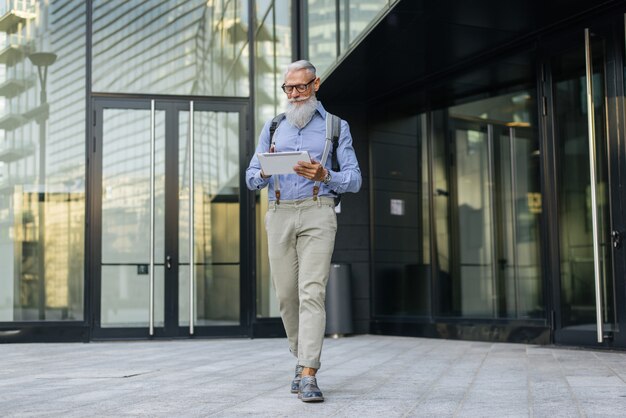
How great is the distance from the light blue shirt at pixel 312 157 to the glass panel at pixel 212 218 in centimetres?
545

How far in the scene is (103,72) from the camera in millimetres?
10180

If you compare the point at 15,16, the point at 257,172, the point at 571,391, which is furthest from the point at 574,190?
the point at 15,16

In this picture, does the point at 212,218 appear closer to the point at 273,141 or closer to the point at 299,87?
the point at 273,141

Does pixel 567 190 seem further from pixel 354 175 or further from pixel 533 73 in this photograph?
pixel 354 175

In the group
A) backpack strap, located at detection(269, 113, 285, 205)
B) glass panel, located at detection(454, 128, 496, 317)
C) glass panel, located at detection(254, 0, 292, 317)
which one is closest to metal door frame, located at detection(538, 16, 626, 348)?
glass panel, located at detection(454, 128, 496, 317)

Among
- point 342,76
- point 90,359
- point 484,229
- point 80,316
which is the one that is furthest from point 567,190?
point 80,316

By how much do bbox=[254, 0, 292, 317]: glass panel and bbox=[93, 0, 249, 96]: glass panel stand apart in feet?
0.63

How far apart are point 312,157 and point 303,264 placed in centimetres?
59

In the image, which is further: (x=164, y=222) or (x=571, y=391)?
(x=164, y=222)

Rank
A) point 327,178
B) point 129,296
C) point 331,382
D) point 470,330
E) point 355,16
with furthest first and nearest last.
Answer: point 129,296
point 470,330
point 355,16
point 331,382
point 327,178

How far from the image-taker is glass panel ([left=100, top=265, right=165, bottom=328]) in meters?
9.89

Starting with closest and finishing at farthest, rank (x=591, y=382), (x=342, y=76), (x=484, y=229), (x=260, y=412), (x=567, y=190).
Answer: (x=260, y=412)
(x=591, y=382)
(x=567, y=190)
(x=342, y=76)
(x=484, y=229)

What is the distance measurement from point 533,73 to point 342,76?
2.03 meters

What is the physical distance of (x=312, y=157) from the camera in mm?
4598
